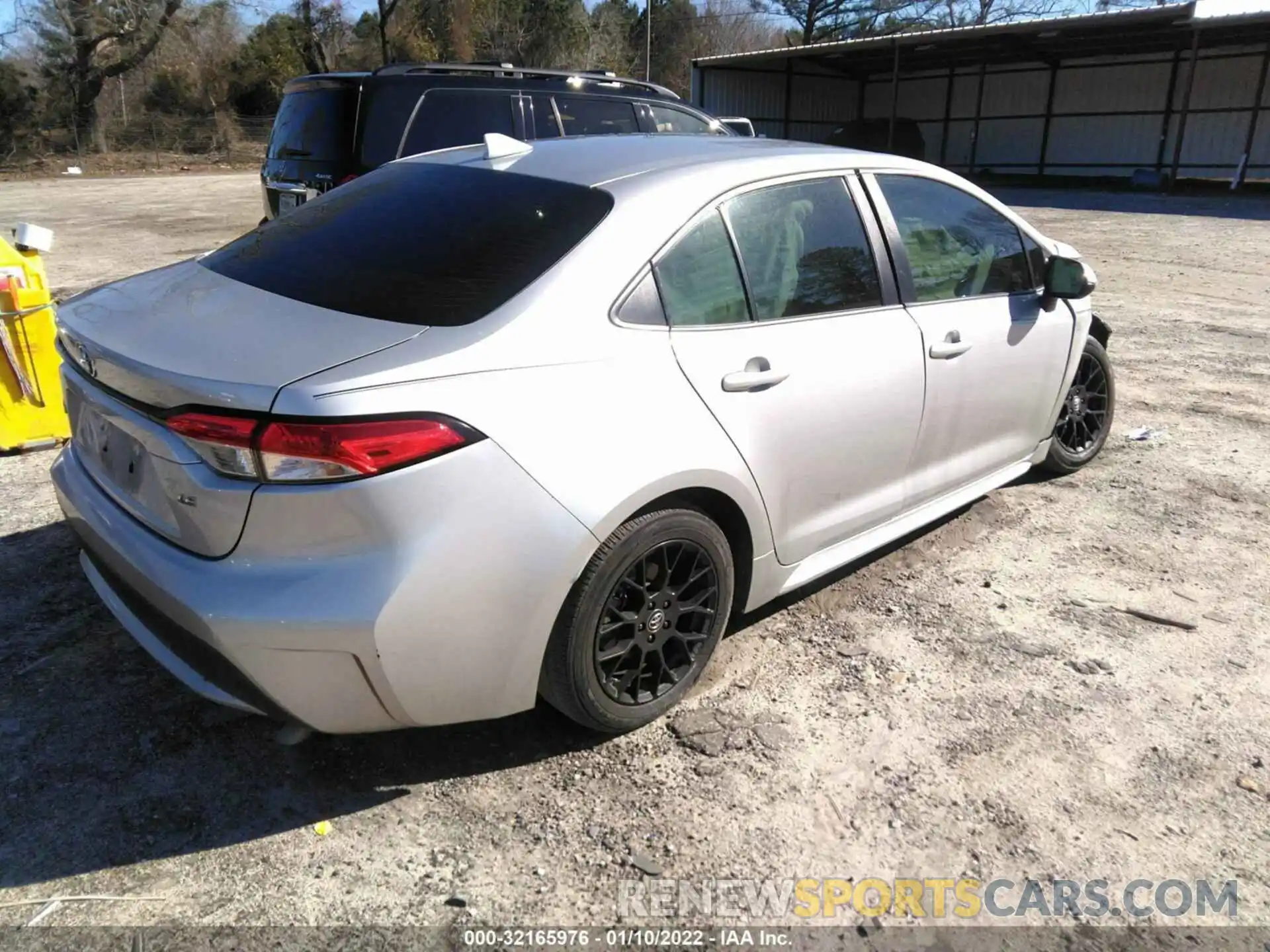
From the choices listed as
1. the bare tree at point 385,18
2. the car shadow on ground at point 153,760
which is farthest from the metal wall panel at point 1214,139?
the bare tree at point 385,18

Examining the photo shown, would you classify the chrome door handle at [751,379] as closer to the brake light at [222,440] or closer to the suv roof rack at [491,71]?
the brake light at [222,440]

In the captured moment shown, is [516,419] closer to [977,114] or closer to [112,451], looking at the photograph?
[112,451]

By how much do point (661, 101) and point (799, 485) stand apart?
7003 millimetres

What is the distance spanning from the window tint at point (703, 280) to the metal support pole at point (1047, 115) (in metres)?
29.7

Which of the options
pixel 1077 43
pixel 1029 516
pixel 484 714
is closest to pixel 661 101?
pixel 1029 516

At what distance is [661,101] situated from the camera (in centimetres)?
902

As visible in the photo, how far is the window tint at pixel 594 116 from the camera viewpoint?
818cm

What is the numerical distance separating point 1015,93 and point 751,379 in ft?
102

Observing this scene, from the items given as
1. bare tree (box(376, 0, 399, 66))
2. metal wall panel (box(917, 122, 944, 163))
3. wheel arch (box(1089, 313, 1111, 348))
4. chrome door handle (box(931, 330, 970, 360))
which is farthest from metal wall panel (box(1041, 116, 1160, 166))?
bare tree (box(376, 0, 399, 66))

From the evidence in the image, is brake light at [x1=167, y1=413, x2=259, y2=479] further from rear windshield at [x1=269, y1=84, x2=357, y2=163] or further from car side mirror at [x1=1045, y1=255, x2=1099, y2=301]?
rear windshield at [x1=269, y1=84, x2=357, y2=163]

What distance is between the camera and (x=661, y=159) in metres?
3.08

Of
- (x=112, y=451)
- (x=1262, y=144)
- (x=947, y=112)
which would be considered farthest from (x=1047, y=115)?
(x=112, y=451)

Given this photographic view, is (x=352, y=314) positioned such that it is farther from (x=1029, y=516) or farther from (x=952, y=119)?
(x=952, y=119)

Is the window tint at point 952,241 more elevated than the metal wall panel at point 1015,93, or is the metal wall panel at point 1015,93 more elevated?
the metal wall panel at point 1015,93
